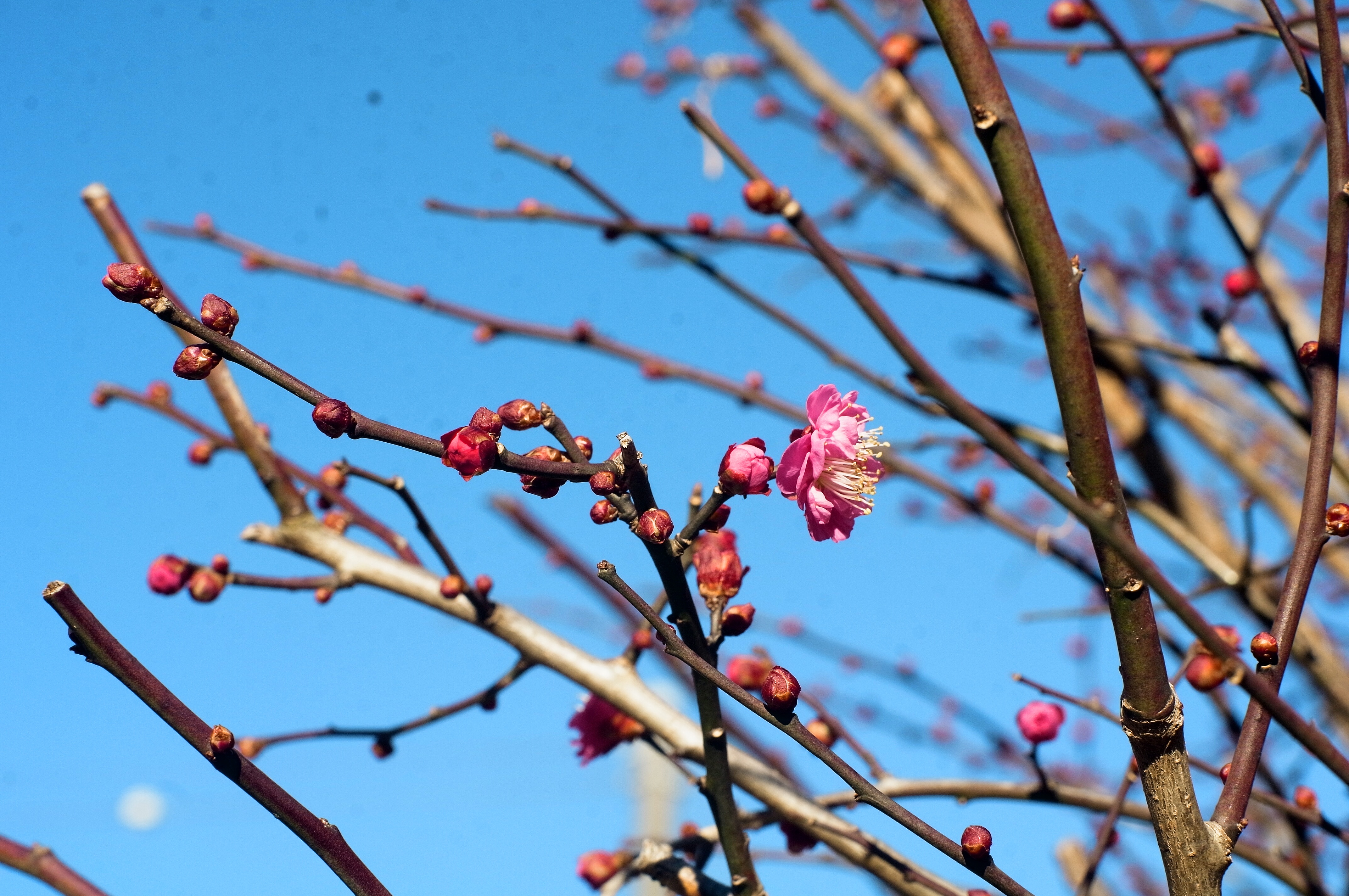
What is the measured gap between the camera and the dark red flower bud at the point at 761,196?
1.56 m

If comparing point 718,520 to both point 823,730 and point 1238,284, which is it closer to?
point 823,730

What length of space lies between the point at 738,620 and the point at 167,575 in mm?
1169

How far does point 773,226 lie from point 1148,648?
192 centimetres

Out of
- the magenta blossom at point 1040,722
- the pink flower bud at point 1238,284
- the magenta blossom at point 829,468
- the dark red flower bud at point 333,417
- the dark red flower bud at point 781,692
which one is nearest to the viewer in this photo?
the dark red flower bud at point 333,417

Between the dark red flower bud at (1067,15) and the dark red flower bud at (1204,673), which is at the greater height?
the dark red flower bud at (1067,15)

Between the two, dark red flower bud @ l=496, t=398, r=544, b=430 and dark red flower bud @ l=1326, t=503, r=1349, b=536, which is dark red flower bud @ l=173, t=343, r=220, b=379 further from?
dark red flower bud @ l=1326, t=503, r=1349, b=536

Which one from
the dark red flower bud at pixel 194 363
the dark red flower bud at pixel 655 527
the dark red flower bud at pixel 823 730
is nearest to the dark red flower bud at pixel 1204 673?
the dark red flower bud at pixel 823 730

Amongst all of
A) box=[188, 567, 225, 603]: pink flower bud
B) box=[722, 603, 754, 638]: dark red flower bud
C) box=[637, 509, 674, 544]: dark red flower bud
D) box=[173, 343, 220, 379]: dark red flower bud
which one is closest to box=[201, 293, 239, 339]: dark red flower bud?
box=[173, 343, 220, 379]: dark red flower bud

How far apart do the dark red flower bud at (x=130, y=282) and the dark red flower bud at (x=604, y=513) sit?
17.8 inches

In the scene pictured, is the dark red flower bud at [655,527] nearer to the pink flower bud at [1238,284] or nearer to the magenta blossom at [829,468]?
the magenta blossom at [829,468]

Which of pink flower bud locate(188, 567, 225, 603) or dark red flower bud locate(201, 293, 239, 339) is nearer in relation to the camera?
dark red flower bud locate(201, 293, 239, 339)

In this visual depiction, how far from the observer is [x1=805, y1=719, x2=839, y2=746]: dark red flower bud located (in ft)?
5.89

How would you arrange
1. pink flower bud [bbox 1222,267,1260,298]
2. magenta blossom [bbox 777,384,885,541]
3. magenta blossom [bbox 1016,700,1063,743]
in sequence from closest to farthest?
1. magenta blossom [bbox 777,384,885,541]
2. magenta blossom [bbox 1016,700,1063,743]
3. pink flower bud [bbox 1222,267,1260,298]

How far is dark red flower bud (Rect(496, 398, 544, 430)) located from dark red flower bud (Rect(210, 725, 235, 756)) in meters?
0.37
